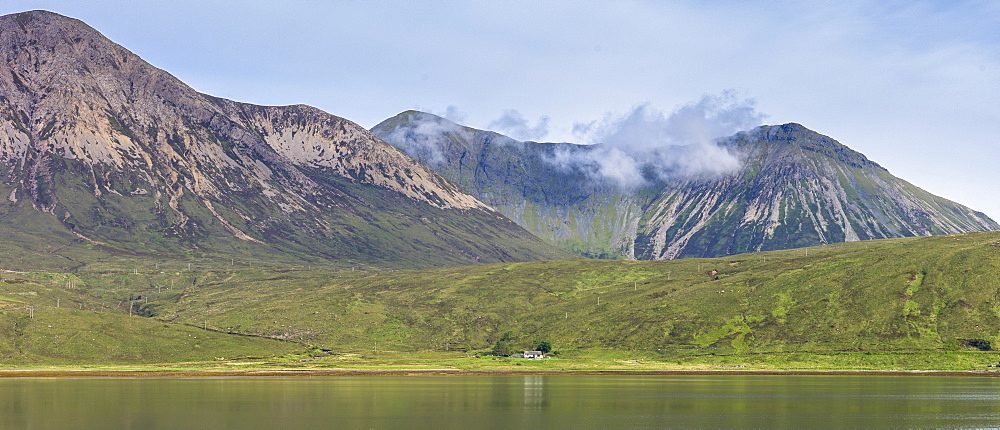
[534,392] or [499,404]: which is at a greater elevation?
[499,404]

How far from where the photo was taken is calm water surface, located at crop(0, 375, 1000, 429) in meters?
95.9

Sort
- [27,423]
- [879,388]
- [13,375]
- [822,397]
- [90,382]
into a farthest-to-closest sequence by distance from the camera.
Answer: [13,375] → [90,382] → [879,388] → [822,397] → [27,423]

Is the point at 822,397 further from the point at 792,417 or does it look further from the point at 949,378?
the point at 949,378

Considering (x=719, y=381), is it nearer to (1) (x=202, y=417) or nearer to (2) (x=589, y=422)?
(2) (x=589, y=422)

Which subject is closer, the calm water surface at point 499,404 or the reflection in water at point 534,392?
the calm water surface at point 499,404

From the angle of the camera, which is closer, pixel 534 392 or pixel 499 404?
pixel 499 404

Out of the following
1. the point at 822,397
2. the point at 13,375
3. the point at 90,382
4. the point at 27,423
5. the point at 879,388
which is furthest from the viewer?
the point at 13,375

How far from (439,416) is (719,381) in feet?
282

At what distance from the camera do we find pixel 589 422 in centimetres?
9731

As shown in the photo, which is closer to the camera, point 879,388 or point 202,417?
point 202,417

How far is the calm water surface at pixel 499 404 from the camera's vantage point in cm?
9588

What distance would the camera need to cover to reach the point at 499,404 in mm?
119688

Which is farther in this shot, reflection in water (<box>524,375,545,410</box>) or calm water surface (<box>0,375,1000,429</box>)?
reflection in water (<box>524,375,545,410</box>)

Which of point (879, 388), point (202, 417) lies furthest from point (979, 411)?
point (202, 417)
